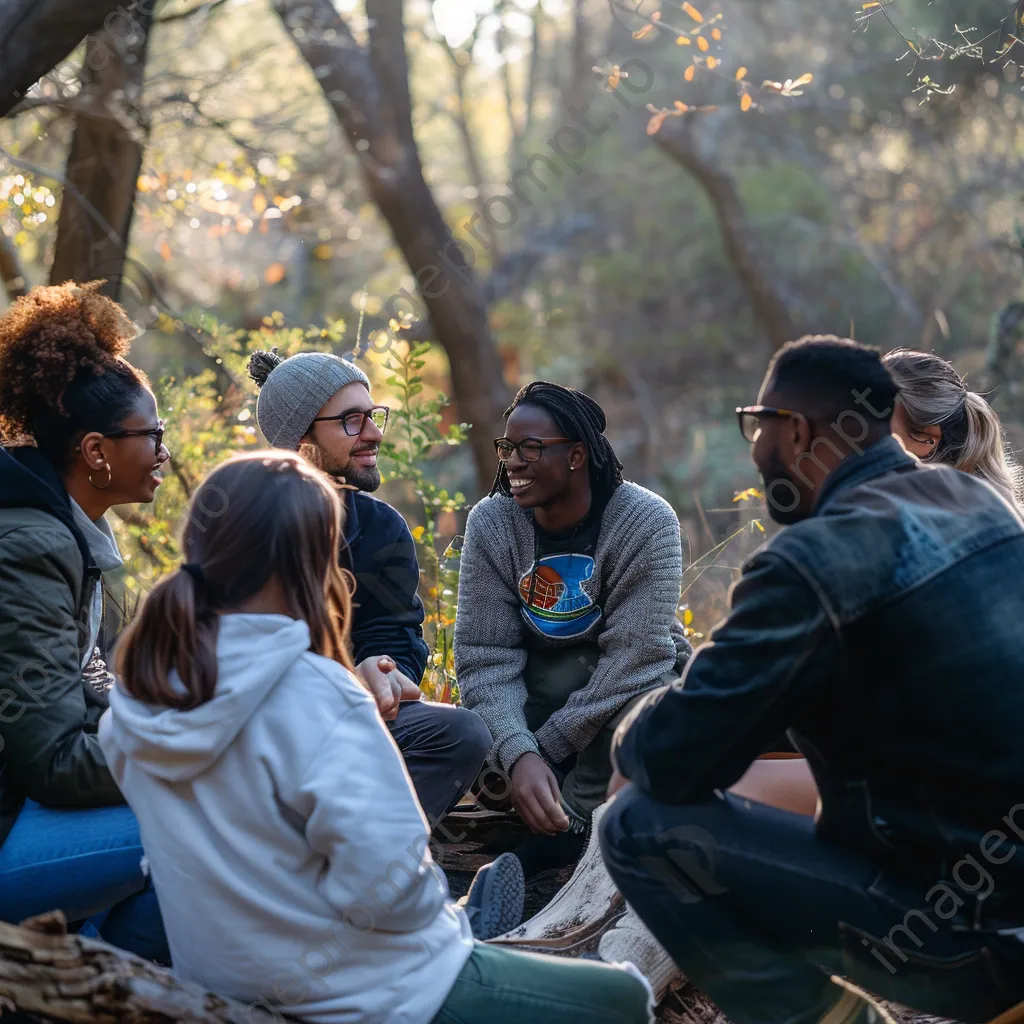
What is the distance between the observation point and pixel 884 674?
2.12 meters

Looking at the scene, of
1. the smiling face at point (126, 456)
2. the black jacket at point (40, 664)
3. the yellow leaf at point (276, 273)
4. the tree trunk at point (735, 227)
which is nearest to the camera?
the black jacket at point (40, 664)

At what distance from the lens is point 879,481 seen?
223 centimetres

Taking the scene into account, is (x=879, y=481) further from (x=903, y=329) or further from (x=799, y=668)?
(x=903, y=329)

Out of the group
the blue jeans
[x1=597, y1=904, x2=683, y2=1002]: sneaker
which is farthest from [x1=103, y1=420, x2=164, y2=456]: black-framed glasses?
[x1=597, y1=904, x2=683, y2=1002]: sneaker

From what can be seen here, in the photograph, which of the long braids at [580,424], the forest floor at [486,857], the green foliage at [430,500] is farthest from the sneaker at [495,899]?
the green foliage at [430,500]

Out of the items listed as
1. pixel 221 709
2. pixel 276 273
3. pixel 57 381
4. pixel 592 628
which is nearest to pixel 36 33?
pixel 57 381

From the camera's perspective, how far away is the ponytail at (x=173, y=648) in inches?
74.6

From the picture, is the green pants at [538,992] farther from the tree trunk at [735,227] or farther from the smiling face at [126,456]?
the tree trunk at [735,227]

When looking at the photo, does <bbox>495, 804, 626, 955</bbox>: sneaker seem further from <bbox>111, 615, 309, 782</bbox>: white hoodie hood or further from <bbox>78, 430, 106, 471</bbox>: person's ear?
<bbox>78, 430, 106, 471</bbox>: person's ear

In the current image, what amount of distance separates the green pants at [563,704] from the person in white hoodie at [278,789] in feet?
4.75

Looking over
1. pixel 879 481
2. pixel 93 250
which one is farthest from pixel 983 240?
pixel 879 481

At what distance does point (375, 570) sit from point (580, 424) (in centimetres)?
75

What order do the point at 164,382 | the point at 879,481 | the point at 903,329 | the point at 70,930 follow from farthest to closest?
the point at 903,329, the point at 164,382, the point at 70,930, the point at 879,481

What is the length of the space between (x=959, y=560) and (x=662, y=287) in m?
15.5
